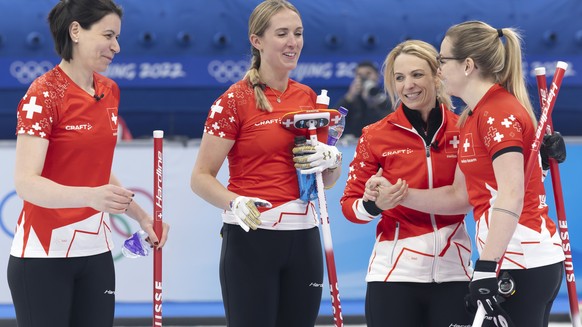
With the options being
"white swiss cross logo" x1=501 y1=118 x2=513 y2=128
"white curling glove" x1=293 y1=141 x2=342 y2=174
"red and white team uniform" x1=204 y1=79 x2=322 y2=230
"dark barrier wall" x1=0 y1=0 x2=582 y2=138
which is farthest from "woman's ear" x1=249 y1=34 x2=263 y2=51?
"dark barrier wall" x1=0 y1=0 x2=582 y2=138

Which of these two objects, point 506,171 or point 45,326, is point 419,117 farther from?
point 45,326

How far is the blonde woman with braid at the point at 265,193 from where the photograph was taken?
4.09 metres

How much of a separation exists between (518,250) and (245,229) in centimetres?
106

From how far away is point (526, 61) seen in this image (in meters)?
12.7

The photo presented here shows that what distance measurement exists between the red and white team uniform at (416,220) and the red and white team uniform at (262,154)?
298 mm

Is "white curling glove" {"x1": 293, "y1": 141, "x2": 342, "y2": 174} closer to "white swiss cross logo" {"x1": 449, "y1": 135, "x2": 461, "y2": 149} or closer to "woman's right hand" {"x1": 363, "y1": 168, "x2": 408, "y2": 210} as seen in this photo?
"woman's right hand" {"x1": 363, "y1": 168, "x2": 408, "y2": 210}

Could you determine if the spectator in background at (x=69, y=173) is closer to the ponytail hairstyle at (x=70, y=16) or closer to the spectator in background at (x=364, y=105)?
the ponytail hairstyle at (x=70, y=16)

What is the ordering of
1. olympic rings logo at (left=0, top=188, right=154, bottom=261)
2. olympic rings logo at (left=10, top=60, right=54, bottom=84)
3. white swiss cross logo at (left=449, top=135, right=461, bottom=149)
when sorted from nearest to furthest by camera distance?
1. white swiss cross logo at (left=449, top=135, right=461, bottom=149)
2. olympic rings logo at (left=0, top=188, right=154, bottom=261)
3. olympic rings logo at (left=10, top=60, right=54, bottom=84)

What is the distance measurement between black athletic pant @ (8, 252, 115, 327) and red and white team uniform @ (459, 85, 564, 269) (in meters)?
1.43

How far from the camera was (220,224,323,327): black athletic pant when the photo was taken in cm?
407

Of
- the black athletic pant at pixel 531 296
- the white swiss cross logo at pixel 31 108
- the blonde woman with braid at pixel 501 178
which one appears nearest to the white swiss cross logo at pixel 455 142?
the blonde woman with braid at pixel 501 178

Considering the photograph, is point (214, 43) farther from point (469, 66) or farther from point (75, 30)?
point (469, 66)

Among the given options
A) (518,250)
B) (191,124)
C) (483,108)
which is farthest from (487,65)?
(191,124)

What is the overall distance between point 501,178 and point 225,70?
916 cm
